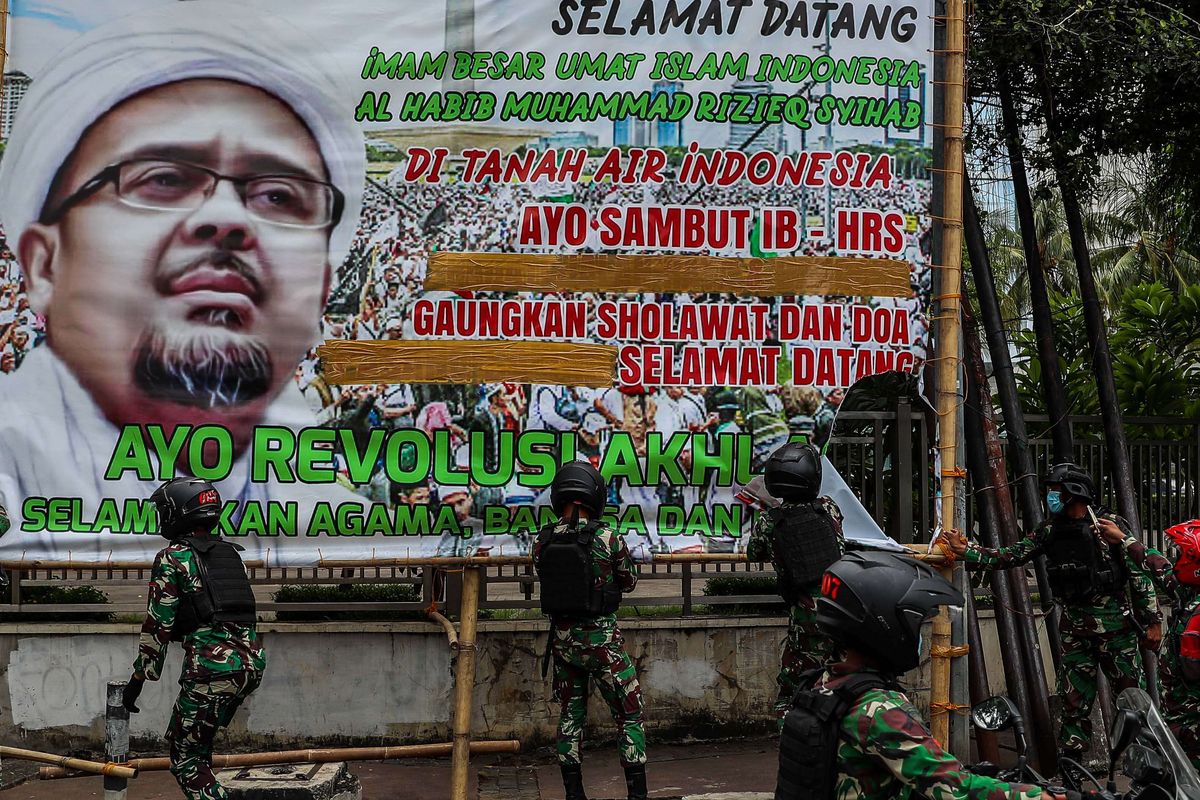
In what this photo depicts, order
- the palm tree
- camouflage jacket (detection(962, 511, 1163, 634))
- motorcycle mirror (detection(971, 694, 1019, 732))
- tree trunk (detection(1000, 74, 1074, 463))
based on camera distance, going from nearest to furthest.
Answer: motorcycle mirror (detection(971, 694, 1019, 732)) < camouflage jacket (detection(962, 511, 1163, 634)) < tree trunk (detection(1000, 74, 1074, 463)) < the palm tree

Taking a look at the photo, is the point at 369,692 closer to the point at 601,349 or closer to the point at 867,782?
the point at 601,349

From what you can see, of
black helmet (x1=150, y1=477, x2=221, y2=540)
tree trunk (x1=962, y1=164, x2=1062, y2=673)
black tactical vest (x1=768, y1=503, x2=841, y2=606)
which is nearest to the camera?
black helmet (x1=150, y1=477, x2=221, y2=540)

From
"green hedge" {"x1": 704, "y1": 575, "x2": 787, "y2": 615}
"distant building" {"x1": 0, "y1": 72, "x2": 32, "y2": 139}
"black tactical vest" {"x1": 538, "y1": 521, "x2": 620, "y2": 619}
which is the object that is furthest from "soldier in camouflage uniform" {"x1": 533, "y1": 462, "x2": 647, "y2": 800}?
"distant building" {"x1": 0, "y1": 72, "x2": 32, "y2": 139}

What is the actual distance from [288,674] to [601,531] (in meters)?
2.47

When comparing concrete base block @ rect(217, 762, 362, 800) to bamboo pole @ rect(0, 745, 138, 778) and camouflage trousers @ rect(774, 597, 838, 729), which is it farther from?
camouflage trousers @ rect(774, 597, 838, 729)

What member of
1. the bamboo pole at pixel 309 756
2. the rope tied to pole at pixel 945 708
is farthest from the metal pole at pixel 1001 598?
the bamboo pole at pixel 309 756

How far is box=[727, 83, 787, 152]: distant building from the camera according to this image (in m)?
6.07

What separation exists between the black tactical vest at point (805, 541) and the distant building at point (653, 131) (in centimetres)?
196

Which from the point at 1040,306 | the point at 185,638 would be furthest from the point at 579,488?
the point at 1040,306

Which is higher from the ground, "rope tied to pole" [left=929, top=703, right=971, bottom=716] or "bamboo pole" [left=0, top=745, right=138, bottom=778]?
"rope tied to pole" [left=929, top=703, right=971, bottom=716]

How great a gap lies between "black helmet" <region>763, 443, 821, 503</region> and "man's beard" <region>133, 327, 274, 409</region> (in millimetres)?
2553

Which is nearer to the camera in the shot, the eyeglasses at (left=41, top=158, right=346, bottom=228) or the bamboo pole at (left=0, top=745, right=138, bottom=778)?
the bamboo pole at (left=0, top=745, right=138, bottom=778)

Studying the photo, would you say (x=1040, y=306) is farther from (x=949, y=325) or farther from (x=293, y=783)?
(x=293, y=783)

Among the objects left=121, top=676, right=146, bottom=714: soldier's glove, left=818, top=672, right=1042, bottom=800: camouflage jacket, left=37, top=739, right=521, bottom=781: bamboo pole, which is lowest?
left=37, top=739, right=521, bottom=781: bamboo pole
